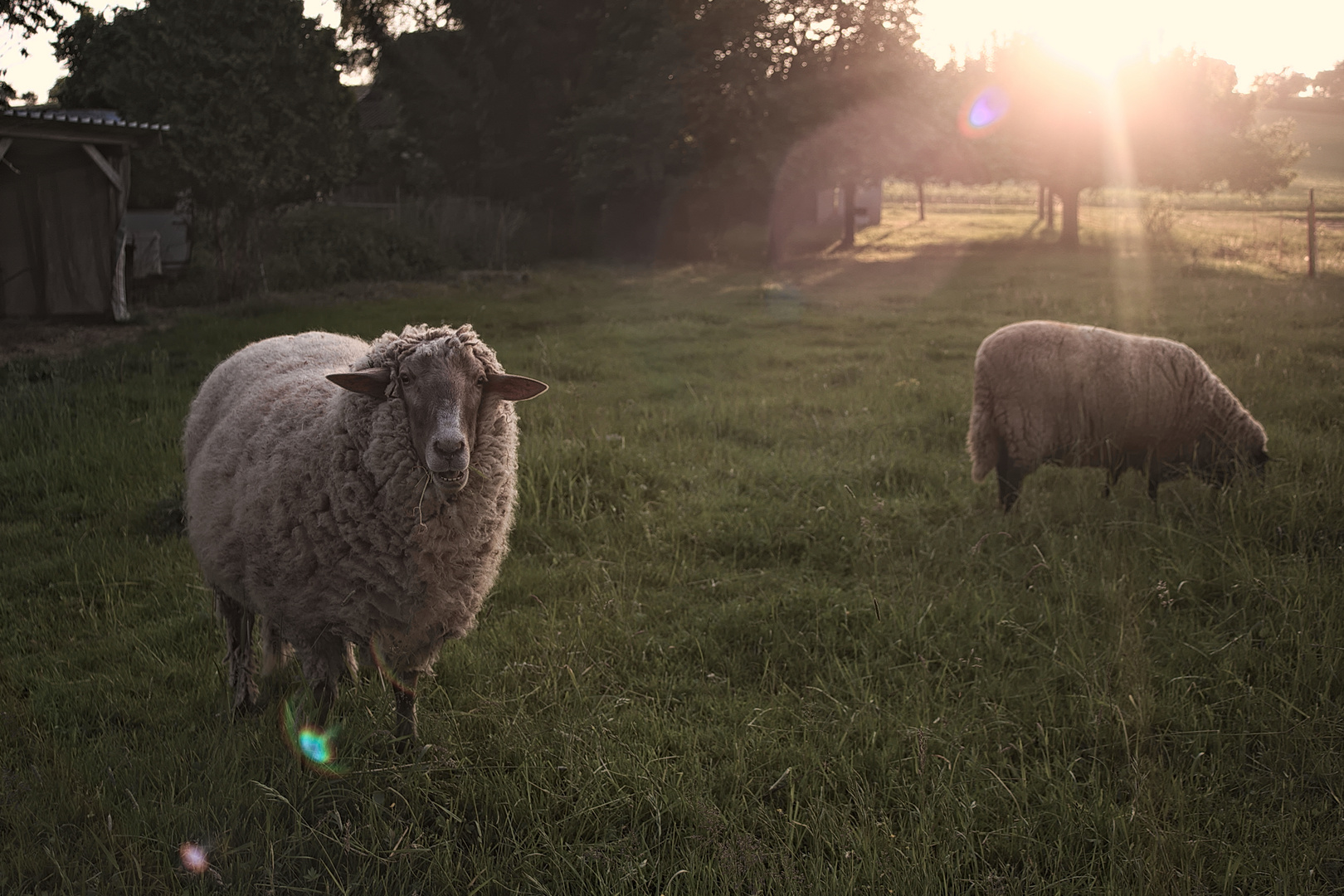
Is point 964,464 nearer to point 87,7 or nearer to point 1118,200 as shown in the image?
point 87,7

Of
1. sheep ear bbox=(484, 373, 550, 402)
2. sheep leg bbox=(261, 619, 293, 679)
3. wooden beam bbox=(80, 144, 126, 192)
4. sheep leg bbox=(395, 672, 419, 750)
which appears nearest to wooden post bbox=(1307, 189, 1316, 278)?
sheep ear bbox=(484, 373, 550, 402)

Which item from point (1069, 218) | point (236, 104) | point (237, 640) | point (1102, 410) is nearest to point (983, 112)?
point (1069, 218)

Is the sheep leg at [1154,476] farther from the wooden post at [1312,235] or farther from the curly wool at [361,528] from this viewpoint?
the wooden post at [1312,235]

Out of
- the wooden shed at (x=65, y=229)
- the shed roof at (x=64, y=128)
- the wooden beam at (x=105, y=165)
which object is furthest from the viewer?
the wooden shed at (x=65, y=229)

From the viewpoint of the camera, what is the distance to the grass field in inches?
101

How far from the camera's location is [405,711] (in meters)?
3.18

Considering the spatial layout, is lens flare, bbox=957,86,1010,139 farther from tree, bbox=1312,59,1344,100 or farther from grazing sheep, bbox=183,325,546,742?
grazing sheep, bbox=183,325,546,742

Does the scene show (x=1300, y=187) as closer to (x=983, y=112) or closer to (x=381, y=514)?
(x=983, y=112)

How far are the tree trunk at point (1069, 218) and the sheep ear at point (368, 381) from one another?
28.0 m

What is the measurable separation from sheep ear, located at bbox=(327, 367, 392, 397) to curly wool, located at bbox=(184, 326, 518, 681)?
4 cm

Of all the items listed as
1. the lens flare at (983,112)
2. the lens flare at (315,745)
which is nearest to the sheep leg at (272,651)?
the lens flare at (315,745)

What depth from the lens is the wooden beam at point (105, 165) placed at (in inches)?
474

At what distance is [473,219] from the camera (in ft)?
74.2

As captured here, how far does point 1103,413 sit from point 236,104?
15503 mm
